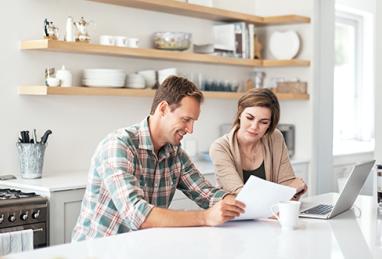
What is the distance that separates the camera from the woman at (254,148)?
3308 millimetres

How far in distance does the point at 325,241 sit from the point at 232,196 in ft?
2.01

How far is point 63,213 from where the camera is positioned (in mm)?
3652

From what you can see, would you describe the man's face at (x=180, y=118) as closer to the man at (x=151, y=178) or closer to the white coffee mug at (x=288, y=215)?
the man at (x=151, y=178)

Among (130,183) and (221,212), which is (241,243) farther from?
(130,183)

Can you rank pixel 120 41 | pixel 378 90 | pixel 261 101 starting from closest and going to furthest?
pixel 261 101 < pixel 120 41 < pixel 378 90

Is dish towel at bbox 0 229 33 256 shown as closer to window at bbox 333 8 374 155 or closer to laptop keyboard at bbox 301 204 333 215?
laptop keyboard at bbox 301 204 333 215

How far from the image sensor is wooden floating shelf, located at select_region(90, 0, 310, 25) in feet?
15.3

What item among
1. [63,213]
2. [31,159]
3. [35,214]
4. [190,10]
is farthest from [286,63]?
[35,214]

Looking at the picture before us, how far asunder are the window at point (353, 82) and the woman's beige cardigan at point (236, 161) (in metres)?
3.26

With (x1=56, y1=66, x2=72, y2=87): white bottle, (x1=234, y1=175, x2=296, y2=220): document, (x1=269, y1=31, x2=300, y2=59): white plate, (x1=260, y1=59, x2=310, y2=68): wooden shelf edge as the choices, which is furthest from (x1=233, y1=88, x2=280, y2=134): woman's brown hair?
(x1=269, y1=31, x2=300, y2=59): white plate

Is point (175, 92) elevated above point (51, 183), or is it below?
above

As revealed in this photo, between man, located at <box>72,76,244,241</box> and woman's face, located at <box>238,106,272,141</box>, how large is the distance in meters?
0.52

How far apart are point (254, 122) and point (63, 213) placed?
3.90ft

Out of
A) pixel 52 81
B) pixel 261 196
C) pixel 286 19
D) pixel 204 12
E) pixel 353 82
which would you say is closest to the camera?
pixel 261 196
